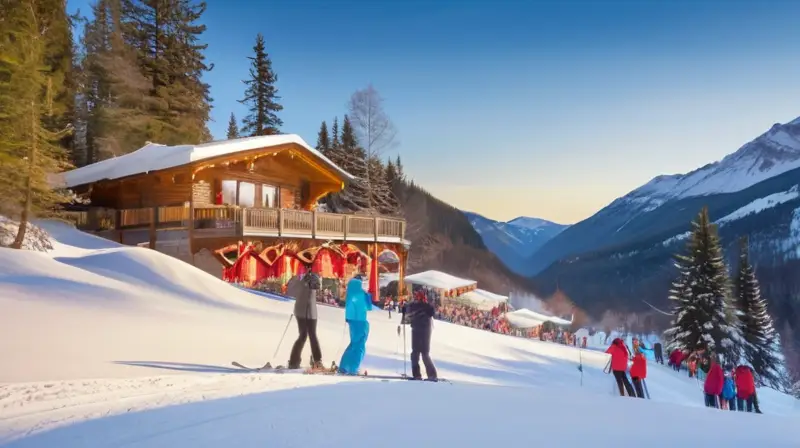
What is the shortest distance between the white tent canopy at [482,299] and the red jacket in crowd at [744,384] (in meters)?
21.6

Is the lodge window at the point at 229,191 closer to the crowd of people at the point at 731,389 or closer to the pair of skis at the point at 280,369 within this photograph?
the pair of skis at the point at 280,369

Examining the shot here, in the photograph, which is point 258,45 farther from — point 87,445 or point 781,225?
point 781,225

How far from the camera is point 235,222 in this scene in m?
21.6

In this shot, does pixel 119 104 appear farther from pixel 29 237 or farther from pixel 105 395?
pixel 105 395

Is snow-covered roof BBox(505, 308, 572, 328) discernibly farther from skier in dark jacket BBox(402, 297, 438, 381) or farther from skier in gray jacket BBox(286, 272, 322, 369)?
skier in gray jacket BBox(286, 272, 322, 369)

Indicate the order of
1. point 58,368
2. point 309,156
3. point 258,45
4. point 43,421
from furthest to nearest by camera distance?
1. point 258,45
2. point 309,156
3. point 58,368
4. point 43,421

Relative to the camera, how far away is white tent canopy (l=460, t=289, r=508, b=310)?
36.3 m

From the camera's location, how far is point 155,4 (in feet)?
123

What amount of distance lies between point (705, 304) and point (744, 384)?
828 inches

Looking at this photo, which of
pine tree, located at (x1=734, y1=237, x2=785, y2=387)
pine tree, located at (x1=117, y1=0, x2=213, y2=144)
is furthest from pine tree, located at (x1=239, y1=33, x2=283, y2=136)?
pine tree, located at (x1=734, y1=237, x2=785, y2=387)

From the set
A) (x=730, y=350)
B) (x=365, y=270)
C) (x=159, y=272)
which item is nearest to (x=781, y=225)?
(x=730, y=350)

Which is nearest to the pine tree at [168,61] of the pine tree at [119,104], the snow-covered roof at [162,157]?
the pine tree at [119,104]

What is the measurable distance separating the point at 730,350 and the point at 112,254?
3216 centimetres

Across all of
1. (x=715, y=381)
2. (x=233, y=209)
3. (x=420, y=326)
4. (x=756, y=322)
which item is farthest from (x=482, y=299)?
Answer: (x=420, y=326)
